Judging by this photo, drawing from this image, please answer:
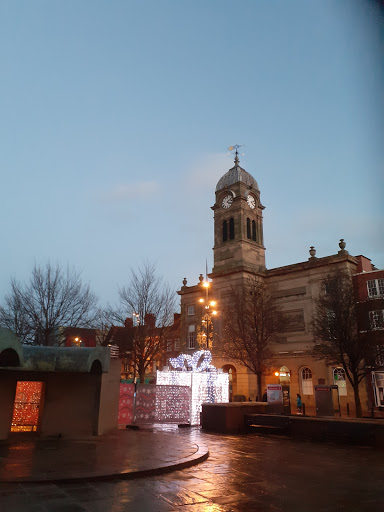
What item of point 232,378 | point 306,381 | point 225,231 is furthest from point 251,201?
point 306,381

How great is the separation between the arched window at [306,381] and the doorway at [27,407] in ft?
94.0

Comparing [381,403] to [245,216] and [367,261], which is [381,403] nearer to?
A: [367,261]

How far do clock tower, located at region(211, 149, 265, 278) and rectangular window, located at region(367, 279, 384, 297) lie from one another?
11.6m

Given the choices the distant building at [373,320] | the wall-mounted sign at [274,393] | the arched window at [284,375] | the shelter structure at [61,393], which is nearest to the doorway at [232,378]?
the arched window at [284,375]

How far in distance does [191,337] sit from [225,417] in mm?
29301

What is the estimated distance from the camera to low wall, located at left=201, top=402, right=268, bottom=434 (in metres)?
16.4

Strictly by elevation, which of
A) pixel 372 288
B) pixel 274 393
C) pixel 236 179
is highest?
pixel 236 179

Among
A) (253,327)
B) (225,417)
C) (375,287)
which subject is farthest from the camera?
(375,287)

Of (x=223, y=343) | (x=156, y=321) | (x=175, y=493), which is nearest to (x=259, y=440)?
(x=175, y=493)

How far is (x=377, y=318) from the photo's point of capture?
31422mm

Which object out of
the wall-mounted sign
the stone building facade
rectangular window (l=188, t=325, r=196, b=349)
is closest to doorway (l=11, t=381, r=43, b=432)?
the wall-mounted sign

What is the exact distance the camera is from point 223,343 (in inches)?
1578

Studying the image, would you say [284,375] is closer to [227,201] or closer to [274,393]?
[274,393]

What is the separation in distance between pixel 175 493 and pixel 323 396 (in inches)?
730
